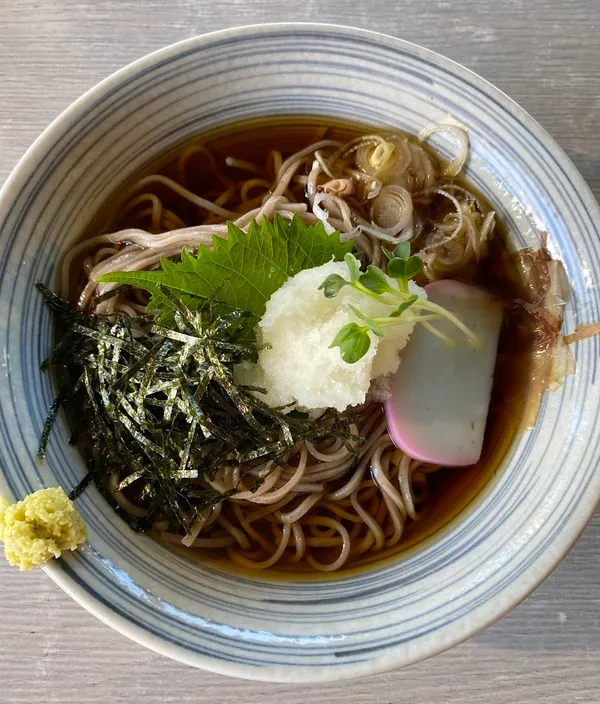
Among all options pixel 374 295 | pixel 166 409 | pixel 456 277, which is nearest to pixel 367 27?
pixel 456 277

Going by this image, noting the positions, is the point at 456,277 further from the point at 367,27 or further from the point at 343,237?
the point at 367,27

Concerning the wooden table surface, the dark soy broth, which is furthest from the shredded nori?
the wooden table surface

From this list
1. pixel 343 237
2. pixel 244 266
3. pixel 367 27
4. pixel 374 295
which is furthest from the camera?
pixel 367 27

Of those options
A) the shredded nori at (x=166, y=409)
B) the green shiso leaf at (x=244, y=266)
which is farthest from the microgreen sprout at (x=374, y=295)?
the shredded nori at (x=166, y=409)

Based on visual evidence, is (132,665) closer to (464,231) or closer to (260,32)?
(464,231)

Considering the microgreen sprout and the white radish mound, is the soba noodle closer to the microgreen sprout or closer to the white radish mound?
the white radish mound
